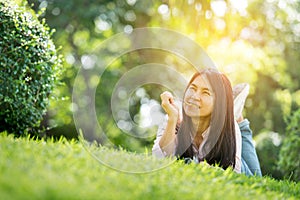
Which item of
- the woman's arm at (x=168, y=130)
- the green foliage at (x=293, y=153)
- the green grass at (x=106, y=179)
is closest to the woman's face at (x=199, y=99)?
the woman's arm at (x=168, y=130)

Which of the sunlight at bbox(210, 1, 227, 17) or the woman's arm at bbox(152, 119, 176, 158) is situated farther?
the sunlight at bbox(210, 1, 227, 17)

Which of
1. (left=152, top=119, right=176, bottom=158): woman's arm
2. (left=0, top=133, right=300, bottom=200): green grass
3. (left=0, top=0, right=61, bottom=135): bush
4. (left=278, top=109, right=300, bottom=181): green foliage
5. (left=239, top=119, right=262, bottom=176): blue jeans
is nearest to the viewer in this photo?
(left=0, top=133, right=300, bottom=200): green grass

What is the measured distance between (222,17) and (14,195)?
9.74 meters

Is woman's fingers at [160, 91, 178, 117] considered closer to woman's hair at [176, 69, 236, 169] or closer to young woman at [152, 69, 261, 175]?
young woman at [152, 69, 261, 175]

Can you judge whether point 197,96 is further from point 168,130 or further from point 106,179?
point 106,179

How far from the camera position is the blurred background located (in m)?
14.1

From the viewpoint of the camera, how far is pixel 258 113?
17.5 m

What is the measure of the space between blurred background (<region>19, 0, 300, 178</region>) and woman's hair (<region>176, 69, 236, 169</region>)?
756 cm

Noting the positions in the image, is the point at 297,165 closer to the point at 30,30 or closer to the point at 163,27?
→ the point at 30,30

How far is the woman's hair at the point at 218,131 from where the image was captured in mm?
4445

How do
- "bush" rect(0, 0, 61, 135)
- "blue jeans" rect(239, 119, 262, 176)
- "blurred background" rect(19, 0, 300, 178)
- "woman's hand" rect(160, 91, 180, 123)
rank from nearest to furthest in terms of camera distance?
"woman's hand" rect(160, 91, 180, 123), "blue jeans" rect(239, 119, 262, 176), "bush" rect(0, 0, 61, 135), "blurred background" rect(19, 0, 300, 178)

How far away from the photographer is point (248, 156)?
5.11 meters

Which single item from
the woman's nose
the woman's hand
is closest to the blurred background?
the woman's nose

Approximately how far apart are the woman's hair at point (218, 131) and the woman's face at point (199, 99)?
4 cm
